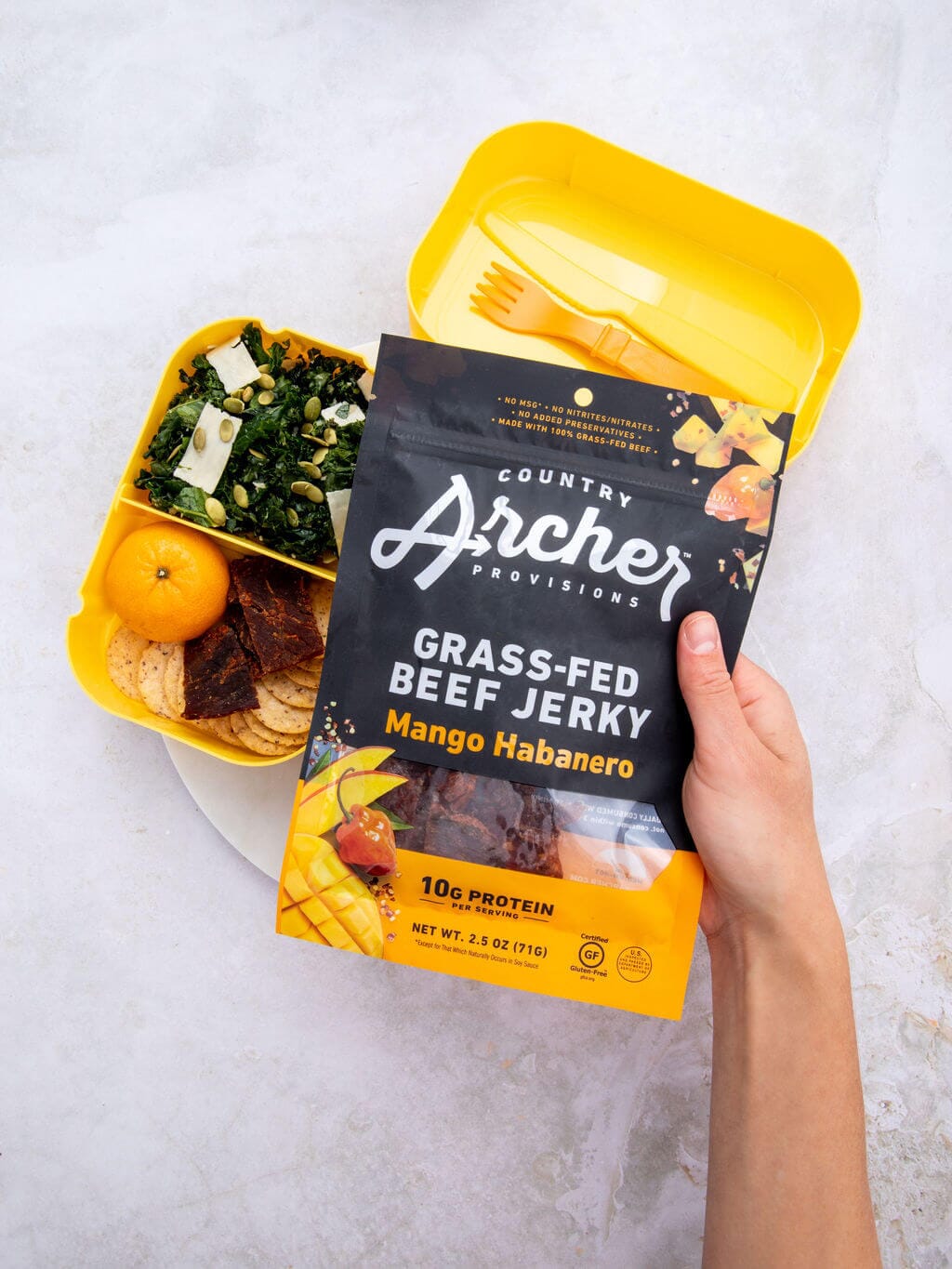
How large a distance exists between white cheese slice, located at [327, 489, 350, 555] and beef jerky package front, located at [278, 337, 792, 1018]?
257mm

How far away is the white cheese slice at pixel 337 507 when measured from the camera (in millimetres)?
1703

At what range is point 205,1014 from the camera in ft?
6.63

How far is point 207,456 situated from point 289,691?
48 centimetres

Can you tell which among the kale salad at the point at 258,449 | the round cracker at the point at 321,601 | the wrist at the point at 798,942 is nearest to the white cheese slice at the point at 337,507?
the kale salad at the point at 258,449

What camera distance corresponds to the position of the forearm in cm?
154

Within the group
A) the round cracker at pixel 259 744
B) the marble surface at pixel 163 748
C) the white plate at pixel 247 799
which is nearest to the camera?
the round cracker at pixel 259 744

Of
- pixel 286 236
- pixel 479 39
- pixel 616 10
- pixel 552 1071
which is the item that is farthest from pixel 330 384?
pixel 552 1071

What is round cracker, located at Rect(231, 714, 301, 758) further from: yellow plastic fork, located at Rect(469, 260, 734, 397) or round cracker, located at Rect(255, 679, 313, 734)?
yellow plastic fork, located at Rect(469, 260, 734, 397)

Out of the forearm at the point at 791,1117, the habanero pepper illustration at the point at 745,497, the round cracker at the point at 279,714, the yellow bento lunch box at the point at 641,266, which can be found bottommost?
the forearm at the point at 791,1117

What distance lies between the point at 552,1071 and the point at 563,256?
1.83 metres

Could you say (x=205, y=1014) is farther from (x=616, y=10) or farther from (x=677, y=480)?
(x=616, y=10)

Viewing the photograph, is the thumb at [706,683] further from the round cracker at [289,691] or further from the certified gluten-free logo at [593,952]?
the round cracker at [289,691]

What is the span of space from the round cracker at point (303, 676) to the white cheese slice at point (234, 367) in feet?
1.85

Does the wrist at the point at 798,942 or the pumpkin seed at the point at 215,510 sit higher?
the pumpkin seed at the point at 215,510
